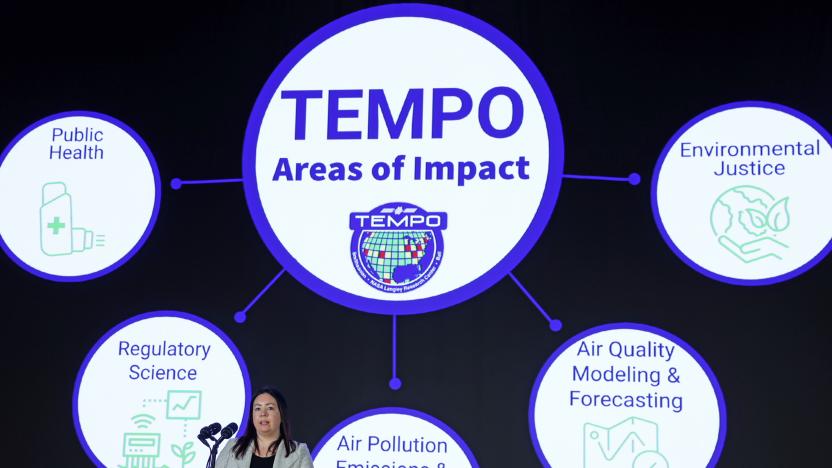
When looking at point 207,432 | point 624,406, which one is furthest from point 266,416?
point 624,406

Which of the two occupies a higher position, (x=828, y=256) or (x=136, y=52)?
(x=136, y=52)

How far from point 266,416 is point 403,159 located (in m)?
1.39

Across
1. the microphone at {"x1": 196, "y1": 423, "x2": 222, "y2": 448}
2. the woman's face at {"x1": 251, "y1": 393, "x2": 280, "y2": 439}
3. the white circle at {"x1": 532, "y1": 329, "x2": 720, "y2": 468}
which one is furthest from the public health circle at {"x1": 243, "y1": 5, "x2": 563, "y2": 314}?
the microphone at {"x1": 196, "y1": 423, "x2": 222, "y2": 448}

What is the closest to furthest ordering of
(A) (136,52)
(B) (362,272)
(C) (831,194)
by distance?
(C) (831,194), (B) (362,272), (A) (136,52)

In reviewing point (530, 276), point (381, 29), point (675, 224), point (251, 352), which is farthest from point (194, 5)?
point (675, 224)

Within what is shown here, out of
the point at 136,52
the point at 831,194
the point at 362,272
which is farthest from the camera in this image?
the point at 136,52

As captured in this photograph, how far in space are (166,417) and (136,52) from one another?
1732mm

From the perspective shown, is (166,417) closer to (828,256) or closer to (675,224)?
(675,224)

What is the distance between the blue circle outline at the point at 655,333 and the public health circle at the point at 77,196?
193cm

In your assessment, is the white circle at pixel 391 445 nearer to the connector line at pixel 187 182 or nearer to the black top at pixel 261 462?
the black top at pixel 261 462

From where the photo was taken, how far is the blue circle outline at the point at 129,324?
4.29 m

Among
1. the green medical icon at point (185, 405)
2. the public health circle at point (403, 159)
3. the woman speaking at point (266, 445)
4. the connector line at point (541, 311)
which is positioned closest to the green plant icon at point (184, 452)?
the green medical icon at point (185, 405)

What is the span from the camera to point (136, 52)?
15.0ft

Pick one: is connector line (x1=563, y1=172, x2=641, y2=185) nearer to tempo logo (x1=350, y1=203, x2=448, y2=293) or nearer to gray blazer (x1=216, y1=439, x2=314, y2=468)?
tempo logo (x1=350, y1=203, x2=448, y2=293)
